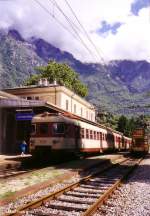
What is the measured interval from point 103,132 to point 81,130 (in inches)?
421

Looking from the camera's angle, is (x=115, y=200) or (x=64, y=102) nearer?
(x=115, y=200)

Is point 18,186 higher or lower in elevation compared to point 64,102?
lower

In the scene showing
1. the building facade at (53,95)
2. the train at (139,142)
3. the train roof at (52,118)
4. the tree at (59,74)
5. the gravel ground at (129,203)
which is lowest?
the gravel ground at (129,203)

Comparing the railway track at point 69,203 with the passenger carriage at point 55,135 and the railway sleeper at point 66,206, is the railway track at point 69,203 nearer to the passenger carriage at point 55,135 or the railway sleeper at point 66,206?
the railway sleeper at point 66,206

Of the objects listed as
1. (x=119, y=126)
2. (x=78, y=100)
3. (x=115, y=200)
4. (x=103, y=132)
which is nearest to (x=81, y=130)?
(x=103, y=132)

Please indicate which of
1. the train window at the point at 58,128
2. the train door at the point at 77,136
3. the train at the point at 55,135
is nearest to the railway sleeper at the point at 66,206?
the train at the point at 55,135

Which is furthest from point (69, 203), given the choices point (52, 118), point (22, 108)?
point (22, 108)

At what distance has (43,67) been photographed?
70625 millimetres

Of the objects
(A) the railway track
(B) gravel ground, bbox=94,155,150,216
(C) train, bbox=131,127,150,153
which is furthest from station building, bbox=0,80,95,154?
(A) the railway track

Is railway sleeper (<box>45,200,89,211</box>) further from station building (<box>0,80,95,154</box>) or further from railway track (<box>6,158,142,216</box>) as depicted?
station building (<box>0,80,95,154</box>)

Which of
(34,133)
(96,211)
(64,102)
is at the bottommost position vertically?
(96,211)

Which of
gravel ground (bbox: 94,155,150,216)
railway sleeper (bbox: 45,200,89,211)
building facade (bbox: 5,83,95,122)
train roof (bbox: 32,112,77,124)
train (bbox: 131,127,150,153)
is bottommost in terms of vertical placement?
gravel ground (bbox: 94,155,150,216)

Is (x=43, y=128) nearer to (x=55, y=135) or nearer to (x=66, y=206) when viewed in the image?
(x=55, y=135)

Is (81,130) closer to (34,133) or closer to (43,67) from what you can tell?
(34,133)
